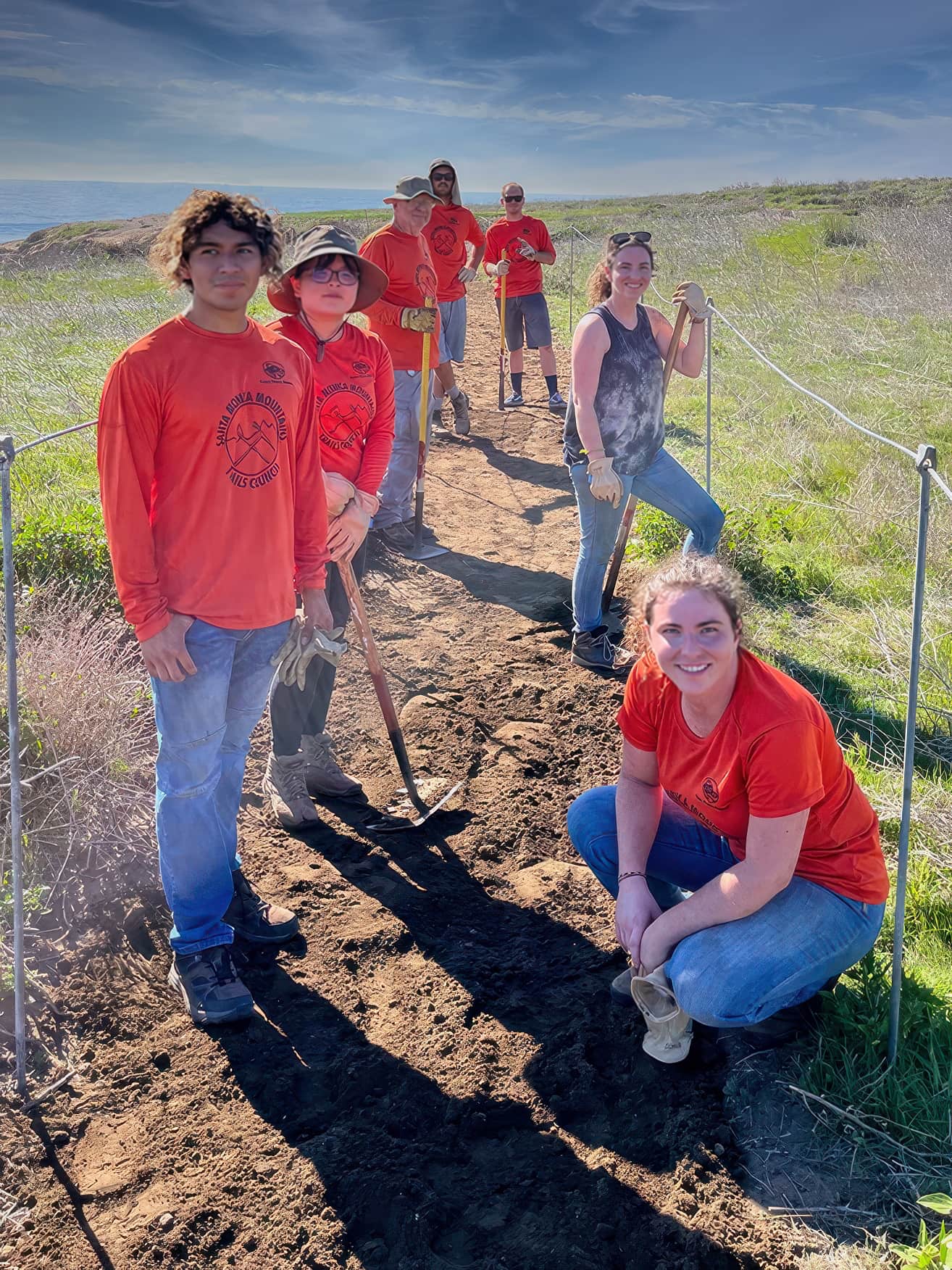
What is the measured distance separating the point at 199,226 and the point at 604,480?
96.0 inches

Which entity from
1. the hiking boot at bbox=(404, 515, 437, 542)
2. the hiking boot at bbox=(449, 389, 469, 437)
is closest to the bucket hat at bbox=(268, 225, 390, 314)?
the hiking boot at bbox=(404, 515, 437, 542)

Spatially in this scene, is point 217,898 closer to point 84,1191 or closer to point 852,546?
point 84,1191

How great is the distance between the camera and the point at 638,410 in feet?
14.9

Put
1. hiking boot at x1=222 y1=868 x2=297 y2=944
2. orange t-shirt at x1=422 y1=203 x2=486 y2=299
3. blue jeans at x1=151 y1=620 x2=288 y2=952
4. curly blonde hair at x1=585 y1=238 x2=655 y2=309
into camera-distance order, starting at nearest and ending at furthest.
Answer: blue jeans at x1=151 y1=620 x2=288 y2=952 → hiking boot at x1=222 y1=868 x2=297 y2=944 → curly blonde hair at x1=585 y1=238 x2=655 y2=309 → orange t-shirt at x1=422 y1=203 x2=486 y2=299

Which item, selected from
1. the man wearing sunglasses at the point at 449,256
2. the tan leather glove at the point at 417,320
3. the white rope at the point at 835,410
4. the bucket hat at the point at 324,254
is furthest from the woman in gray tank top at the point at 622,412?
the man wearing sunglasses at the point at 449,256

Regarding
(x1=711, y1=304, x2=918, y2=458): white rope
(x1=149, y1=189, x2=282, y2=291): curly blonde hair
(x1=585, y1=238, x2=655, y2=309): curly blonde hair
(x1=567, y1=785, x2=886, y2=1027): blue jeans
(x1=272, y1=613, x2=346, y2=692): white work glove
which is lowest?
(x1=567, y1=785, x2=886, y2=1027): blue jeans

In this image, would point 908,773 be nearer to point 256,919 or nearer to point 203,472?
point 203,472

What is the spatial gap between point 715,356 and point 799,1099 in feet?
33.5

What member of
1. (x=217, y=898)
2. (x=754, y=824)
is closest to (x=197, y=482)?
(x=217, y=898)

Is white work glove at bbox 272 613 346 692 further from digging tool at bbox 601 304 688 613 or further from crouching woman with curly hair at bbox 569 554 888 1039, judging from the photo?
digging tool at bbox 601 304 688 613

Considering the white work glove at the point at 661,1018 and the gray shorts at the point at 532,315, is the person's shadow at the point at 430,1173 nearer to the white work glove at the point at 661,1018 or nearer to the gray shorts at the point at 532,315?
the white work glove at the point at 661,1018

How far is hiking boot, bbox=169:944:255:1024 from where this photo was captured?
285 centimetres

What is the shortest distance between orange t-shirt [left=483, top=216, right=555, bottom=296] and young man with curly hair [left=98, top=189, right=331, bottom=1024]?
6863 millimetres

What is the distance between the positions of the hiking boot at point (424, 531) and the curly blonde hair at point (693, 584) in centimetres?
434
